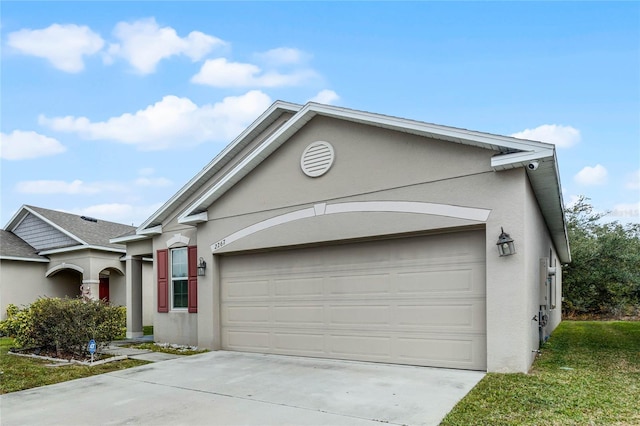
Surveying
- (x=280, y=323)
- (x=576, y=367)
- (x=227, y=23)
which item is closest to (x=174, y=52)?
(x=227, y=23)

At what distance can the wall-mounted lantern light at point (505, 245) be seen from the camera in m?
6.79

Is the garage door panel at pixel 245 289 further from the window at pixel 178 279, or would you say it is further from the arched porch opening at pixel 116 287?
the arched porch opening at pixel 116 287

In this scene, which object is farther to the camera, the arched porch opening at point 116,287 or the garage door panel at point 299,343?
the arched porch opening at point 116,287

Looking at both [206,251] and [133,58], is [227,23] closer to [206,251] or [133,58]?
[133,58]

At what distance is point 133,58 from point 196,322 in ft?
25.7

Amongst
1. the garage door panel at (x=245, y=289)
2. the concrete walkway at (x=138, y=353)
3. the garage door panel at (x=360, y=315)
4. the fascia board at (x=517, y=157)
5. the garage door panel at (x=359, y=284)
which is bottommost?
the concrete walkway at (x=138, y=353)

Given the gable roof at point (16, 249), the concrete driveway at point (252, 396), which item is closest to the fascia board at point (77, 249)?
the gable roof at point (16, 249)

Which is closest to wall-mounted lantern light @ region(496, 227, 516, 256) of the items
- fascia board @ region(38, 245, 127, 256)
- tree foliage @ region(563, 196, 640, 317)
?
fascia board @ region(38, 245, 127, 256)

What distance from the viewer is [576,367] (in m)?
7.41

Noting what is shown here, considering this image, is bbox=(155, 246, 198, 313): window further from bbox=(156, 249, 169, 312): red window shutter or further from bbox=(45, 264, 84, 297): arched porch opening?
bbox=(45, 264, 84, 297): arched porch opening

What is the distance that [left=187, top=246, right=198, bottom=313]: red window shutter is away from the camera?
11227 millimetres

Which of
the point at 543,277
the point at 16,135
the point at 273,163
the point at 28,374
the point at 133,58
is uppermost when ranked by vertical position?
the point at 133,58

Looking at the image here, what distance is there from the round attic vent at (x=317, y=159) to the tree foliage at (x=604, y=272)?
60.2 ft

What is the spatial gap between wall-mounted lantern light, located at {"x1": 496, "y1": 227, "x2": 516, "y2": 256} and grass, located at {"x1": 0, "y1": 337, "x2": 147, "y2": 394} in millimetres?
7014
